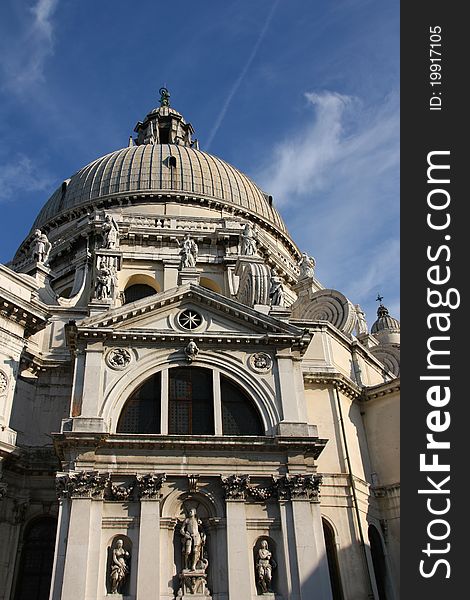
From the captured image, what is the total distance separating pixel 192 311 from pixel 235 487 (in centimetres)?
668

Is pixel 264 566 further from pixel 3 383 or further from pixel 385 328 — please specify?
pixel 385 328

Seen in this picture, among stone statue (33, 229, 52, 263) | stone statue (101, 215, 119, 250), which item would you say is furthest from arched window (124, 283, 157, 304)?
stone statue (33, 229, 52, 263)

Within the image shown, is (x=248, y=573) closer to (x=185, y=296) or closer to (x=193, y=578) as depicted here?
(x=193, y=578)

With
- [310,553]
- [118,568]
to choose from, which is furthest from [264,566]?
[118,568]

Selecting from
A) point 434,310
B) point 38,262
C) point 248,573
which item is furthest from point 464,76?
point 38,262

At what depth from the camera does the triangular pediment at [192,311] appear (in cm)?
2314

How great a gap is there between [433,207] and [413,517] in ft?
20.9

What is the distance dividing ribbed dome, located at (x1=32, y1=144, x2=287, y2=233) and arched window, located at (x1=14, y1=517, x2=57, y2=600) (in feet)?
72.0

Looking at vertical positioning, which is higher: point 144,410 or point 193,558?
point 144,410

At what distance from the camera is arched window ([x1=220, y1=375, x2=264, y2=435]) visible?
22047 millimetres

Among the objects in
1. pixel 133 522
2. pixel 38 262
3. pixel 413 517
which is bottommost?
pixel 413 517

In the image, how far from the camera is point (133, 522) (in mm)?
19797

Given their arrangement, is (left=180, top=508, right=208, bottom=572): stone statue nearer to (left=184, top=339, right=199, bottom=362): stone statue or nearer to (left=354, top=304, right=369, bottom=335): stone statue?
(left=184, top=339, right=199, bottom=362): stone statue

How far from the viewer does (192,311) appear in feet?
78.8
